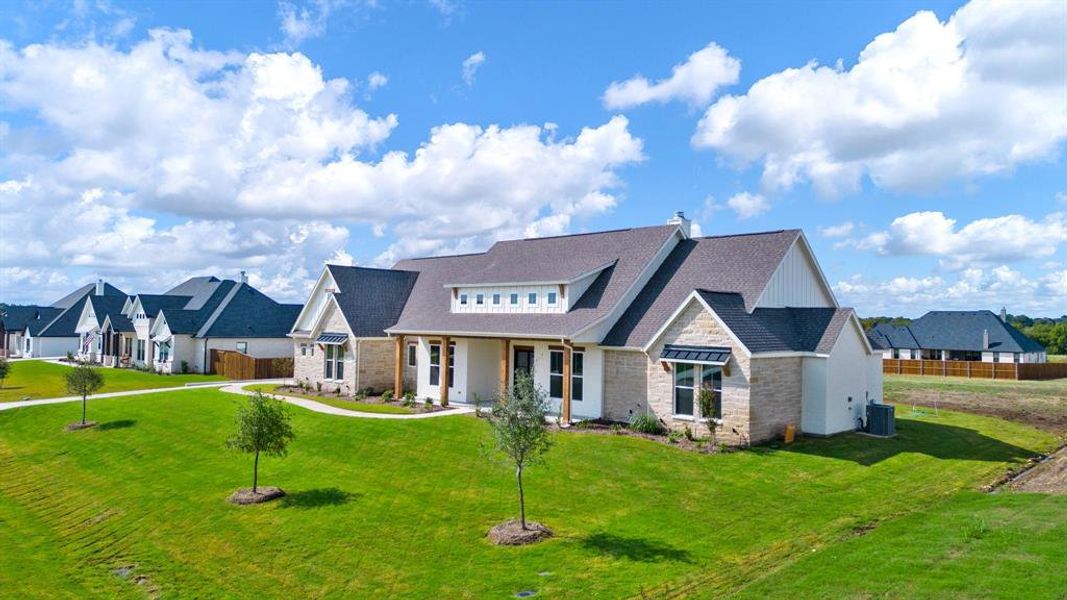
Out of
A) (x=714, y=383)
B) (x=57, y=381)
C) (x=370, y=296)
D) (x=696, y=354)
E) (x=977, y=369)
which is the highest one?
(x=370, y=296)

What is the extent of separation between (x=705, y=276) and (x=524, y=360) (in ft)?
27.4

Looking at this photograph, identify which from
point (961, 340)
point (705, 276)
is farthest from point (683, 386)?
point (961, 340)

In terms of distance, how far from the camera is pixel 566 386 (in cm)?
2525

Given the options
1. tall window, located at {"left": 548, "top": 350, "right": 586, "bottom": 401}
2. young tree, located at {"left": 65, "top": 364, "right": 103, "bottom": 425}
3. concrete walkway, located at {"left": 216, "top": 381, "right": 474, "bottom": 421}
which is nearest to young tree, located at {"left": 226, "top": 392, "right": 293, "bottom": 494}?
concrete walkway, located at {"left": 216, "top": 381, "right": 474, "bottom": 421}

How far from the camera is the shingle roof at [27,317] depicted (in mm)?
67162

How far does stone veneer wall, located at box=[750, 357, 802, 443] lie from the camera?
70.2 ft

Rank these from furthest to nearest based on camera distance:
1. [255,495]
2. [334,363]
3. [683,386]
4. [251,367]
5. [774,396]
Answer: [251,367]
[334,363]
[683,386]
[774,396]
[255,495]

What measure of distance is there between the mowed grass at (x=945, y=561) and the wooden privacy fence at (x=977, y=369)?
48.4 m

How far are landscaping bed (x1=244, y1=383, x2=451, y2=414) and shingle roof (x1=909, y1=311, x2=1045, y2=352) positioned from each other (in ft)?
214

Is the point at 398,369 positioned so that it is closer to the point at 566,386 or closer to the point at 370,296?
the point at 370,296

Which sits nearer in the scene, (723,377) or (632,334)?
(723,377)

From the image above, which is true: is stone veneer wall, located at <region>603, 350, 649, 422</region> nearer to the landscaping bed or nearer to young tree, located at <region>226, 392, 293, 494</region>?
the landscaping bed

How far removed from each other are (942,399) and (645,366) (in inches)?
940

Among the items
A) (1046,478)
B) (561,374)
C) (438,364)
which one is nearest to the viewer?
(1046,478)
